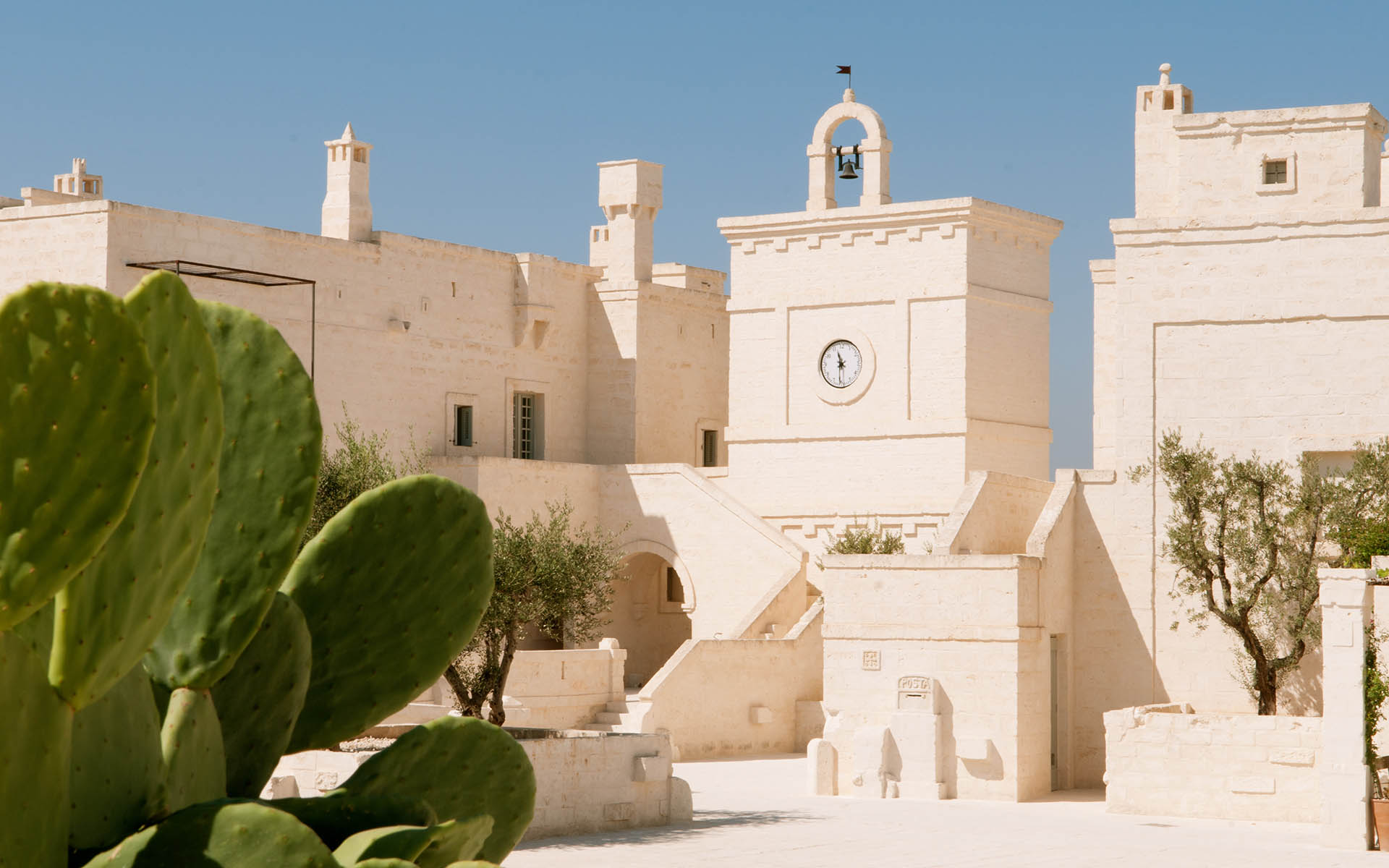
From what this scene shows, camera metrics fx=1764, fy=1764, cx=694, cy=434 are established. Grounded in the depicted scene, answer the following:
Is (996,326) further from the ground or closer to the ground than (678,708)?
further from the ground

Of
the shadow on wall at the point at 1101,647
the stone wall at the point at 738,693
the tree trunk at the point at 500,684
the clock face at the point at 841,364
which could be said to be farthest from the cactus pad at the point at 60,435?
the clock face at the point at 841,364

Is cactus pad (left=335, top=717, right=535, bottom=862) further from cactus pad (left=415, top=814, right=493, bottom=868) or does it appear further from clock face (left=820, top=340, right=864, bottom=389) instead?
clock face (left=820, top=340, right=864, bottom=389)

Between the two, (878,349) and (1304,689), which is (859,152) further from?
(1304,689)

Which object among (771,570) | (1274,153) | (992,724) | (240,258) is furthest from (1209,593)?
(240,258)

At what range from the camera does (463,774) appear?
374cm

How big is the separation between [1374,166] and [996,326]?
28.7 ft

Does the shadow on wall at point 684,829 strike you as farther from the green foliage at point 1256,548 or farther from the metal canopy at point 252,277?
the metal canopy at point 252,277

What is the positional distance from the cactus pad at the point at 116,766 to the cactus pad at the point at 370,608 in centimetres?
68

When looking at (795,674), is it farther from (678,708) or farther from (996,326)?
(996,326)

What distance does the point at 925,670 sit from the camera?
19812 mm

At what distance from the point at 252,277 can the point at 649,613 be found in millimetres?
9355

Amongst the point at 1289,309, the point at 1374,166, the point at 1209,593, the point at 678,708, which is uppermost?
the point at 1374,166

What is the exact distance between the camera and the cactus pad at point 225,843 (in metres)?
2.67

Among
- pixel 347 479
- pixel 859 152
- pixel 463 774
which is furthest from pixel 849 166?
pixel 463 774
